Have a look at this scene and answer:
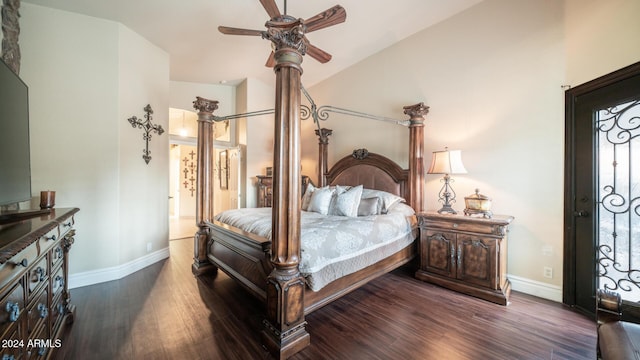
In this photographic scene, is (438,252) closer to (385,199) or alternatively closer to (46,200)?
(385,199)

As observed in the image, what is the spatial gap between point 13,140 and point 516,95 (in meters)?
4.44

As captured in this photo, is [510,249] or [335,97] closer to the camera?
[510,249]

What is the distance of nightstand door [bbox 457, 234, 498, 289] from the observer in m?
2.47

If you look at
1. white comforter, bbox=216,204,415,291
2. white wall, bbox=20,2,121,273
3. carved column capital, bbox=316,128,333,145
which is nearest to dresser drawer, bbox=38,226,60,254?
white comforter, bbox=216,204,415,291

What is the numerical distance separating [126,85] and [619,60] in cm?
532

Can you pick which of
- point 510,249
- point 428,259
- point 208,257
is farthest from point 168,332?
point 510,249

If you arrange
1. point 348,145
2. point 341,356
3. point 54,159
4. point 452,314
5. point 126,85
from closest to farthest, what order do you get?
1. point 341,356
2. point 452,314
3. point 54,159
4. point 126,85
5. point 348,145

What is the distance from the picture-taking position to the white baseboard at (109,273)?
2.82 meters

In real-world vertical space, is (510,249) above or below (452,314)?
above

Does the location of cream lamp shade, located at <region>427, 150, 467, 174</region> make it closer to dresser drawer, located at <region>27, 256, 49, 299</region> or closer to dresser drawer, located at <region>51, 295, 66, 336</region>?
dresser drawer, located at <region>27, 256, 49, 299</region>

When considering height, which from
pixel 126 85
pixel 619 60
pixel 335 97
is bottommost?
pixel 619 60

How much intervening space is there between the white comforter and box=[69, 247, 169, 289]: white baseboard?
4.70 ft

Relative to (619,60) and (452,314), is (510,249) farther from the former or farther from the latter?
(619,60)

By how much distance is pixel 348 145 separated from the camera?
15.2 ft
